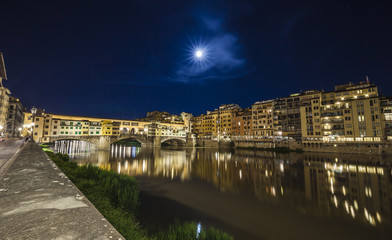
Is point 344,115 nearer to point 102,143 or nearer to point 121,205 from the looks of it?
point 121,205

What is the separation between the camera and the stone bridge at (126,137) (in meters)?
75.2

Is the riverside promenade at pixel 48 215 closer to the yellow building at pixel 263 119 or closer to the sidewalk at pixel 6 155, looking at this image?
the sidewalk at pixel 6 155

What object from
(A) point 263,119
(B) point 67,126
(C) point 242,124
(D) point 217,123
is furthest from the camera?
(D) point 217,123

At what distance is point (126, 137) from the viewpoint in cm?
8912

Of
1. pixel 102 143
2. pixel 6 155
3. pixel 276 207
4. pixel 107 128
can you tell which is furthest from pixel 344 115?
pixel 107 128

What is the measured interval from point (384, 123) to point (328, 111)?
16517mm

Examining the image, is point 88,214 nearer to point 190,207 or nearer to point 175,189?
point 190,207

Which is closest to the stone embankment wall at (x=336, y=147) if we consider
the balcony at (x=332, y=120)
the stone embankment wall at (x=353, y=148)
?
the stone embankment wall at (x=353, y=148)

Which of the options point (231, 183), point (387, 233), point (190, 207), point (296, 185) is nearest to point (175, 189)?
point (190, 207)

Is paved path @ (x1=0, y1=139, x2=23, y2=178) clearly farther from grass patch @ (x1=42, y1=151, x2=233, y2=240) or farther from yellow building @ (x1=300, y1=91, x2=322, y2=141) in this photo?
yellow building @ (x1=300, y1=91, x2=322, y2=141)

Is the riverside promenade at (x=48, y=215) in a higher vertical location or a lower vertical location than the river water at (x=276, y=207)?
higher

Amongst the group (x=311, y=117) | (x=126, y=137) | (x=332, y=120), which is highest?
(x=311, y=117)

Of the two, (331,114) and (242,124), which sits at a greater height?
(331,114)

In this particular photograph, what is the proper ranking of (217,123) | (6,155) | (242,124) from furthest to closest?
(217,123) < (242,124) < (6,155)
